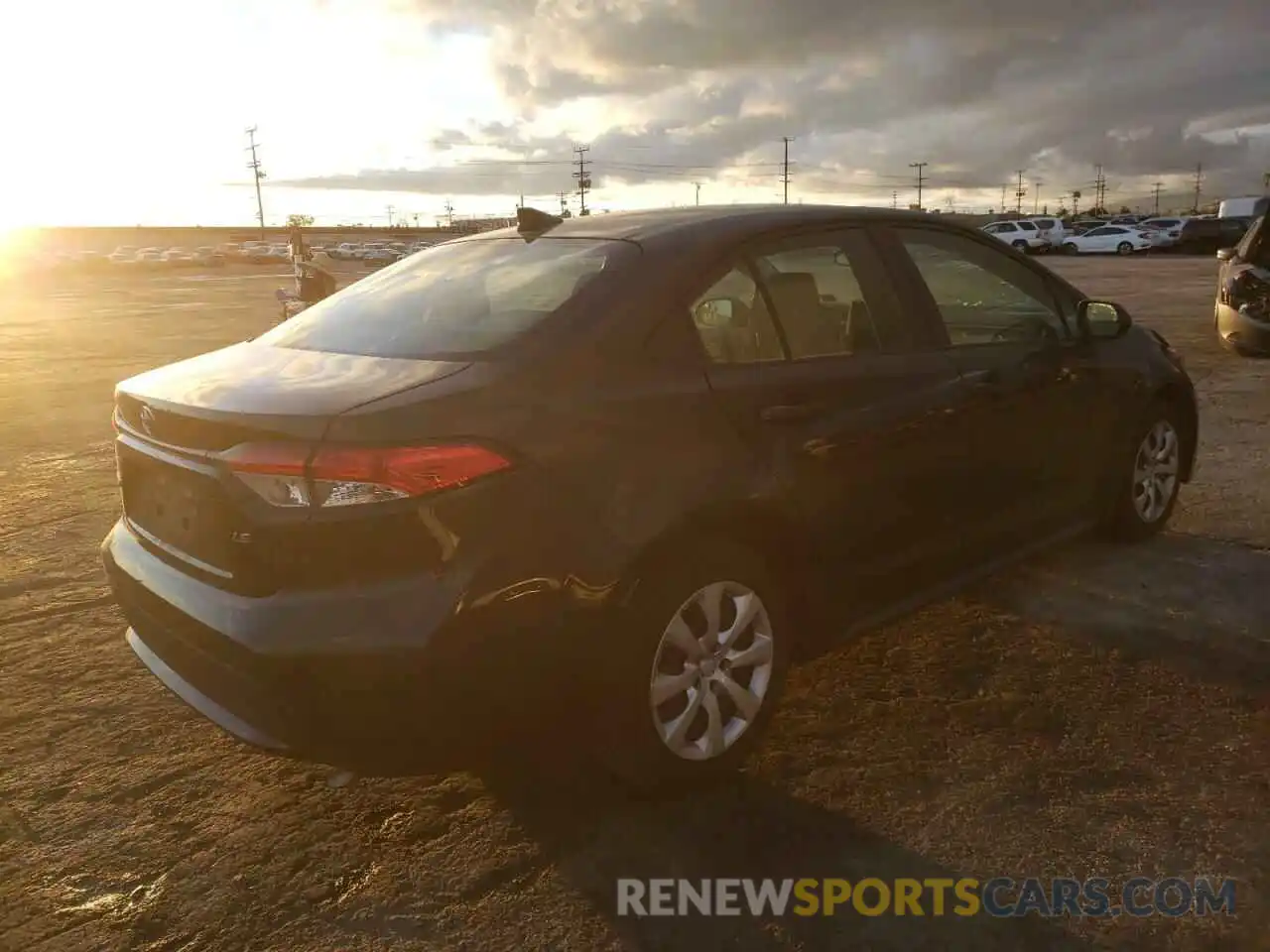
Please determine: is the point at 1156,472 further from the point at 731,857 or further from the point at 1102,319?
the point at 731,857

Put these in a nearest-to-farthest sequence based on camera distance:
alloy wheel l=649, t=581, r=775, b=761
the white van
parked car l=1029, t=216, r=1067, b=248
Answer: alloy wheel l=649, t=581, r=775, b=761 → parked car l=1029, t=216, r=1067, b=248 → the white van

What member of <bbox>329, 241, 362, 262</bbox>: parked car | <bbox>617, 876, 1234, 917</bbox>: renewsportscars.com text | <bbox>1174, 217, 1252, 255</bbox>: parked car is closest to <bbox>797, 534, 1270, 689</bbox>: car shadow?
<bbox>617, 876, 1234, 917</bbox>: renewsportscars.com text

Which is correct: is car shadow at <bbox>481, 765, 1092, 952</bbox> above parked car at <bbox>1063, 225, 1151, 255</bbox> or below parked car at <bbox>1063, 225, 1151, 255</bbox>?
below

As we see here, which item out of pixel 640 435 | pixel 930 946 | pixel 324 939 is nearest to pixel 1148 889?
pixel 930 946

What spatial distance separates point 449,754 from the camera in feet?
7.69

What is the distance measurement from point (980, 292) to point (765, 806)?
7.52ft

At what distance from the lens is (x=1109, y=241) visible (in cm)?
4503

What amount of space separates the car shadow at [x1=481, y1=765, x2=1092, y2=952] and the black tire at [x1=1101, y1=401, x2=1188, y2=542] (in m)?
2.66

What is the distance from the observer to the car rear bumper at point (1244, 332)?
1056cm

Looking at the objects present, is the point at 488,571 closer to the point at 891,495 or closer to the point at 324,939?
the point at 324,939

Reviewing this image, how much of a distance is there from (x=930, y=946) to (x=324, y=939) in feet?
4.74

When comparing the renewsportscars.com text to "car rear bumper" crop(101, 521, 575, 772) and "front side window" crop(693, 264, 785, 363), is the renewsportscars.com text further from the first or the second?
"front side window" crop(693, 264, 785, 363)

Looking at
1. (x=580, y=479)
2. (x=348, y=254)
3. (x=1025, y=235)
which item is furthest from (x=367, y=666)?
(x=348, y=254)

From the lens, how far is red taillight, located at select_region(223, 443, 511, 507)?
2.19m
